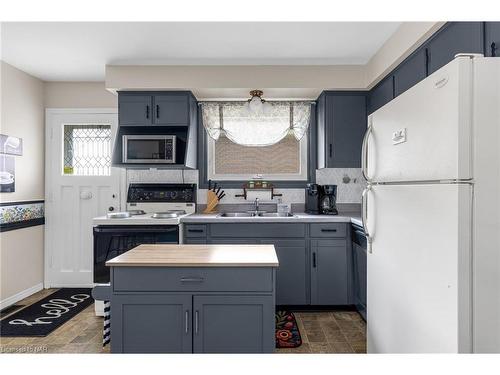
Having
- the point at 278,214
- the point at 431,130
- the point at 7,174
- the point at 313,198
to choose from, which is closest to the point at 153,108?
the point at 7,174

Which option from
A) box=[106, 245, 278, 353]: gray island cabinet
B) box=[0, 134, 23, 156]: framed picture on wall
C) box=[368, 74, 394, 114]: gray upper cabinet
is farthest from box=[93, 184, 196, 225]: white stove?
box=[368, 74, 394, 114]: gray upper cabinet

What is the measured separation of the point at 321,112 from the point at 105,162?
2573mm

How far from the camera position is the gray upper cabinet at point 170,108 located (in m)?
3.29

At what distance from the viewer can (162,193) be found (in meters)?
3.66

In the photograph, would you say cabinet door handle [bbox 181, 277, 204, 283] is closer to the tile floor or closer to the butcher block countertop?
the butcher block countertop

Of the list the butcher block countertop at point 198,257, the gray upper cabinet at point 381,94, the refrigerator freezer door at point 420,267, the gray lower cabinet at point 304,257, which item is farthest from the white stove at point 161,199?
the refrigerator freezer door at point 420,267

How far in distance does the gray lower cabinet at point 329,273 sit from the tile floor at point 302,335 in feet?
0.49

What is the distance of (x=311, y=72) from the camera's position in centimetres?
324

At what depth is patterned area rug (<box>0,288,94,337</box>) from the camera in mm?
2699

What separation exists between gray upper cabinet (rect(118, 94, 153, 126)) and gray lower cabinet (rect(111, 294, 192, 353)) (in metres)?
2.10

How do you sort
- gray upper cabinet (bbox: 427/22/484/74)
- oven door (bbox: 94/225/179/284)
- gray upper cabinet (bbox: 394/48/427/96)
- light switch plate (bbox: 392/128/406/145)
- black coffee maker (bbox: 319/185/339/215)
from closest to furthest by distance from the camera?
1. light switch plate (bbox: 392/128/406/145)
2. gray upper cabinet (bbox: 427/22/484/74)
3. gray upper cabinet (bbox: 394/48/427/96)
4. oven door (bbox: 94/225/179/284)
5. black coffee maker (bbox: 319/185/339/215)

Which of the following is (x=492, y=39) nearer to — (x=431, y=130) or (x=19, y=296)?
(x=431, y=130)

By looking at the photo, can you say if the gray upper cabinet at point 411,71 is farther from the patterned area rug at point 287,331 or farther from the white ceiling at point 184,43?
the patterned area rug at point 287,331

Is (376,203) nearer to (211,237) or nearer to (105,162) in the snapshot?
(211,237)
